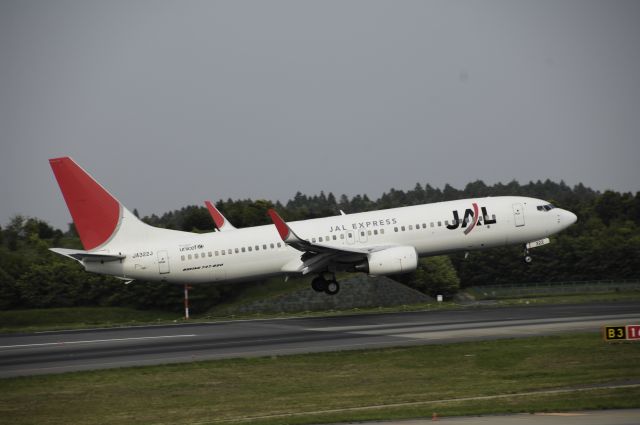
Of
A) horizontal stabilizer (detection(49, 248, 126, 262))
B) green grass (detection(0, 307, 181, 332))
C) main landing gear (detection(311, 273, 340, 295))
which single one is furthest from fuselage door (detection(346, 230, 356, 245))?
green grass (detection(0, 307, 181, 332))

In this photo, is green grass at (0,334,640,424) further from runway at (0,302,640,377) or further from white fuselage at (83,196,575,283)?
white fuselage at (83,196,575,283)

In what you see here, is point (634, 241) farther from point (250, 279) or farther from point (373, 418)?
point (373, 418)

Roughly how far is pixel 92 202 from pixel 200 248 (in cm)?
608

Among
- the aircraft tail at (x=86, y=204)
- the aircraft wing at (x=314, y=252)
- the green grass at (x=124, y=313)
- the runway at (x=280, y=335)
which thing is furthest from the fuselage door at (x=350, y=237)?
the green grass at (x=124, y=313)

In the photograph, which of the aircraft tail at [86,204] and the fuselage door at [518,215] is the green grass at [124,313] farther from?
the aircraft tail at [86,204]

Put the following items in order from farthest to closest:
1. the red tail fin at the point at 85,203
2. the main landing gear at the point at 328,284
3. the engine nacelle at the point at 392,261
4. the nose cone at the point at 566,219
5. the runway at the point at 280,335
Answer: the nose cone at the point at 566,219 → the main landing gear at the point at 328,284 → the red tail fin at the point at 85,203 → the engine nacelle at the point at 392,261 → the runway at the point at 280,335

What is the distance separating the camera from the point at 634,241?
266 ft

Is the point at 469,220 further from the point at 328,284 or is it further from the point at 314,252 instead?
the point at 314,252

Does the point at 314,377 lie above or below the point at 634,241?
below

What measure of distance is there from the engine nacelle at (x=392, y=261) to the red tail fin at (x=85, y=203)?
13.6m

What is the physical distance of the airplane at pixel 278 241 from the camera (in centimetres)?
4475

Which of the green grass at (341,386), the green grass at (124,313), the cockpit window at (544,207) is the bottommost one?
the green grass at (341,386)

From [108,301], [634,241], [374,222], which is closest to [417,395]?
[374,222]

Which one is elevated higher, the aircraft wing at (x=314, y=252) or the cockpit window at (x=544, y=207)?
the cockpit window at (x=544, y=207)
